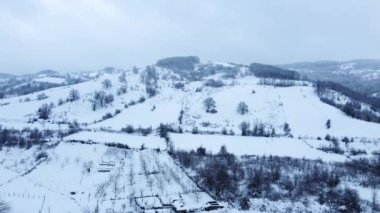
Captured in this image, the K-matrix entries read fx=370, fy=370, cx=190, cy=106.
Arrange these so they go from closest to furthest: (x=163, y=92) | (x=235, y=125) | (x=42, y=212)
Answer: (x=42, y=212) → (x=235, y=125) → (x=163, y=92)

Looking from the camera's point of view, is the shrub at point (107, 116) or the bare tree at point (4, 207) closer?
the bare tree at point (4, 207)

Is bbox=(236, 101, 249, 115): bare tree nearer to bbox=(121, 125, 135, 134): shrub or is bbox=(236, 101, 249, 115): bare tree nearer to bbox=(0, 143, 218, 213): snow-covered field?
bbox=(121, 125, 135, 134): shrub

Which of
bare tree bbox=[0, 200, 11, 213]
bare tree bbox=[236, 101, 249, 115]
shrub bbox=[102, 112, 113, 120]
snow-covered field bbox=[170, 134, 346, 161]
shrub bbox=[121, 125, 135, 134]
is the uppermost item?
bare tree bbox=[236, 101, 249, 115]

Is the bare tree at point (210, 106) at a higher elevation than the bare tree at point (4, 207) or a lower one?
higher

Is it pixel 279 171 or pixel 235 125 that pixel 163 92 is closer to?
pixel 235 125

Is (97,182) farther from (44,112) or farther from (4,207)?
(44,112)

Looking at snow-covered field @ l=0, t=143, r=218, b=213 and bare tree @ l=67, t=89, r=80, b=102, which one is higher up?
bare tree @ l=67, t=89, r=80, b=102

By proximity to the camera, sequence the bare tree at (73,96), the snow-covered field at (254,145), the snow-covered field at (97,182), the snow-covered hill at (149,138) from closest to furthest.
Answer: the snow-covered field at (97,182)
the snow-covered hill at (149,138)
the snow-covered field at (254,145)
the bare tree at (73,96)

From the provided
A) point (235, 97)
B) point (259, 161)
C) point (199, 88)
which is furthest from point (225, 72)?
point (259, 161)

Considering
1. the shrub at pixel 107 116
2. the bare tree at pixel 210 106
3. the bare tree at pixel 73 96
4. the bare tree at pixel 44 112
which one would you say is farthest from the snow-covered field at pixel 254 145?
the bare tree at pixel 73 96

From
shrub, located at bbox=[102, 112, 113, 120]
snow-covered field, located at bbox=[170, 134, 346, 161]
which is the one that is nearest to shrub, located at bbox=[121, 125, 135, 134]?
snow-covered field, located at bbox=[170, 134, 346, 161]

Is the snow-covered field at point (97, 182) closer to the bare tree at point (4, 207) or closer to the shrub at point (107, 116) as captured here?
the bare tree at point (4, 207)
